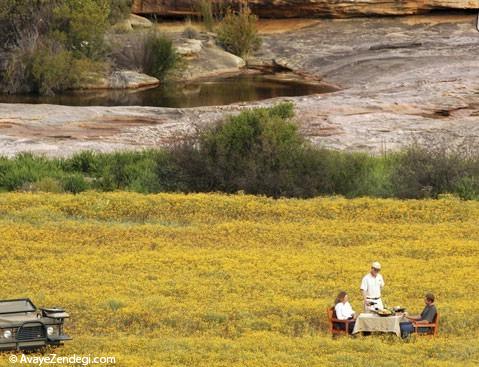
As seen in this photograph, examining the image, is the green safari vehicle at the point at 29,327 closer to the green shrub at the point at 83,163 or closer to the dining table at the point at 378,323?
the dining table at the point at 378,323

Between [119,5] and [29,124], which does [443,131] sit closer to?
[29,124]

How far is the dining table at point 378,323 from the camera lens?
56.0ft

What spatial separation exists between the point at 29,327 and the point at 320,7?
50.9 meters

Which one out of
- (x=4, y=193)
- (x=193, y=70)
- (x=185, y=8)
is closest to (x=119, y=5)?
(x=193, y=70)

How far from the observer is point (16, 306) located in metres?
15.4

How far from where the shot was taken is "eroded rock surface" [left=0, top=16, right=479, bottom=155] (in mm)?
36531

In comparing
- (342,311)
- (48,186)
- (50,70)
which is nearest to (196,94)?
(50,70)

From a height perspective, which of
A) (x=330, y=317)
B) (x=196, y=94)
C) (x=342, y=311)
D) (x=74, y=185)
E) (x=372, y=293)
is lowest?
(x=196, y=94)

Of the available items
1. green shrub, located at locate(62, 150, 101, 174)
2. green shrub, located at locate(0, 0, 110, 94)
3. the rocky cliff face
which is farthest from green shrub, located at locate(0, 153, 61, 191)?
the rocky cliff face

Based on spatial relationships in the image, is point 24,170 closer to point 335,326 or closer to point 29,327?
point 335,326

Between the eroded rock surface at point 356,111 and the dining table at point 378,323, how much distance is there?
18533 millimetres

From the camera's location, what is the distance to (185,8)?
65750 mm

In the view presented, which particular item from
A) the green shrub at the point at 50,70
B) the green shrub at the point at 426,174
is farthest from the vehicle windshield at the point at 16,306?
the green shrub at the point at 50,70

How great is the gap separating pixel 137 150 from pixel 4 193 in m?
7.03
